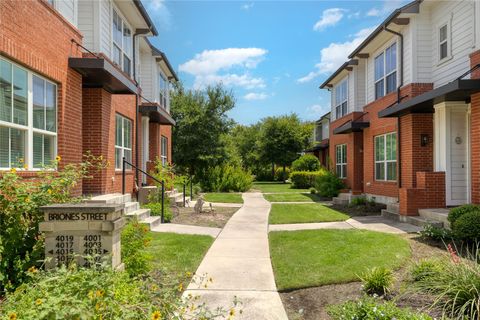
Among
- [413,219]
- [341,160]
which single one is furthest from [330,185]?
[413,219]

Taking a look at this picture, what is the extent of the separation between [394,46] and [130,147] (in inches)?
401

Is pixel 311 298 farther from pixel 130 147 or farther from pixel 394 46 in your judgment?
pixel 394 46

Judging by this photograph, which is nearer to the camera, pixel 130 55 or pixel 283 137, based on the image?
pixel 130 55

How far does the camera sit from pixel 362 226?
398 inches

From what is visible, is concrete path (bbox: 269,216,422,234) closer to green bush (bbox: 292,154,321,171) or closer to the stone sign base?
the stone sign base

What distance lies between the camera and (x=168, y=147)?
1975cm

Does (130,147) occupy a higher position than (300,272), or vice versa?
(130,147)

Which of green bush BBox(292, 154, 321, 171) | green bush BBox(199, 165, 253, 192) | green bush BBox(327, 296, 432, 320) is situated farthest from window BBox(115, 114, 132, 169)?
green bush BBox(292, 154, 321, 171)

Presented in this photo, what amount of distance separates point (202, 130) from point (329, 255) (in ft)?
64.9

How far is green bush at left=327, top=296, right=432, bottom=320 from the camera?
10.9 ft

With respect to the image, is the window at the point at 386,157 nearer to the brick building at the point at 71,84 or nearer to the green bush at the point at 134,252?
the brick building at the point at 71,84

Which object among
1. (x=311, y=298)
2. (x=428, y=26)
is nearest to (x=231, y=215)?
(x=311, y=298)

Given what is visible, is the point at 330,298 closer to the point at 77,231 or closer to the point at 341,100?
the point at 77,231

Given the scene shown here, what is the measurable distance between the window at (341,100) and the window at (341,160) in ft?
5.97
